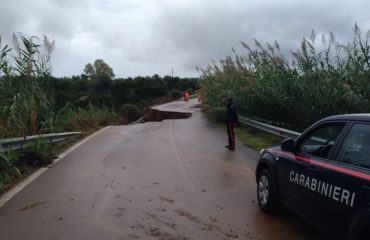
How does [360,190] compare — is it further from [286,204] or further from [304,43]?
[304,43]

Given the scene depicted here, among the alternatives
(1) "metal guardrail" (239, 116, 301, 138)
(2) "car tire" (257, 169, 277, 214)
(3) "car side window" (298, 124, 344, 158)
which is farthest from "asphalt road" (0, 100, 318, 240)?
(1) "metal guardrail" (239, 116, 301, 138)

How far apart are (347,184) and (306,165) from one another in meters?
0.99

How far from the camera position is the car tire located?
20.1ft

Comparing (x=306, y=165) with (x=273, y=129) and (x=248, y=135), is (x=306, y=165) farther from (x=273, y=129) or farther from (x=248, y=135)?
(x=248, y=135)

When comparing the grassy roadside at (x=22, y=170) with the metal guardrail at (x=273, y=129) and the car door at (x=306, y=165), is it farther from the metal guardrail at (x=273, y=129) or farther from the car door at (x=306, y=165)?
the metal guardrail at (x=273, y=129)

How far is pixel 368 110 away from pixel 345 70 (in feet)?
5.32

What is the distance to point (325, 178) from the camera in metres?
4.56

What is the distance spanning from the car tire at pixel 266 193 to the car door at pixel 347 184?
4.52 ft

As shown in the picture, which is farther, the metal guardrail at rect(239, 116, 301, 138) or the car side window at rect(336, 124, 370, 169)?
the metal guardrail at rect(239, 116, 301, 138)

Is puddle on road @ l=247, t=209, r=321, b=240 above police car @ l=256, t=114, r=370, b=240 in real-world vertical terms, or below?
below

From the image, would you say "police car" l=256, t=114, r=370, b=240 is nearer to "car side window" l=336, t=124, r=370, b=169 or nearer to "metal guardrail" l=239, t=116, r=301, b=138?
"car side window" l=336, t=124, r=370, b=169

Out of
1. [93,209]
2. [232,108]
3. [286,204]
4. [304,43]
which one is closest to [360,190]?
[286,204]

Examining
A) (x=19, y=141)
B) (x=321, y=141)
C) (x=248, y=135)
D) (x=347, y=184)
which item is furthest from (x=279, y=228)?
(x=248, y=135)

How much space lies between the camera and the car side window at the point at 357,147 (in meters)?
4.18
